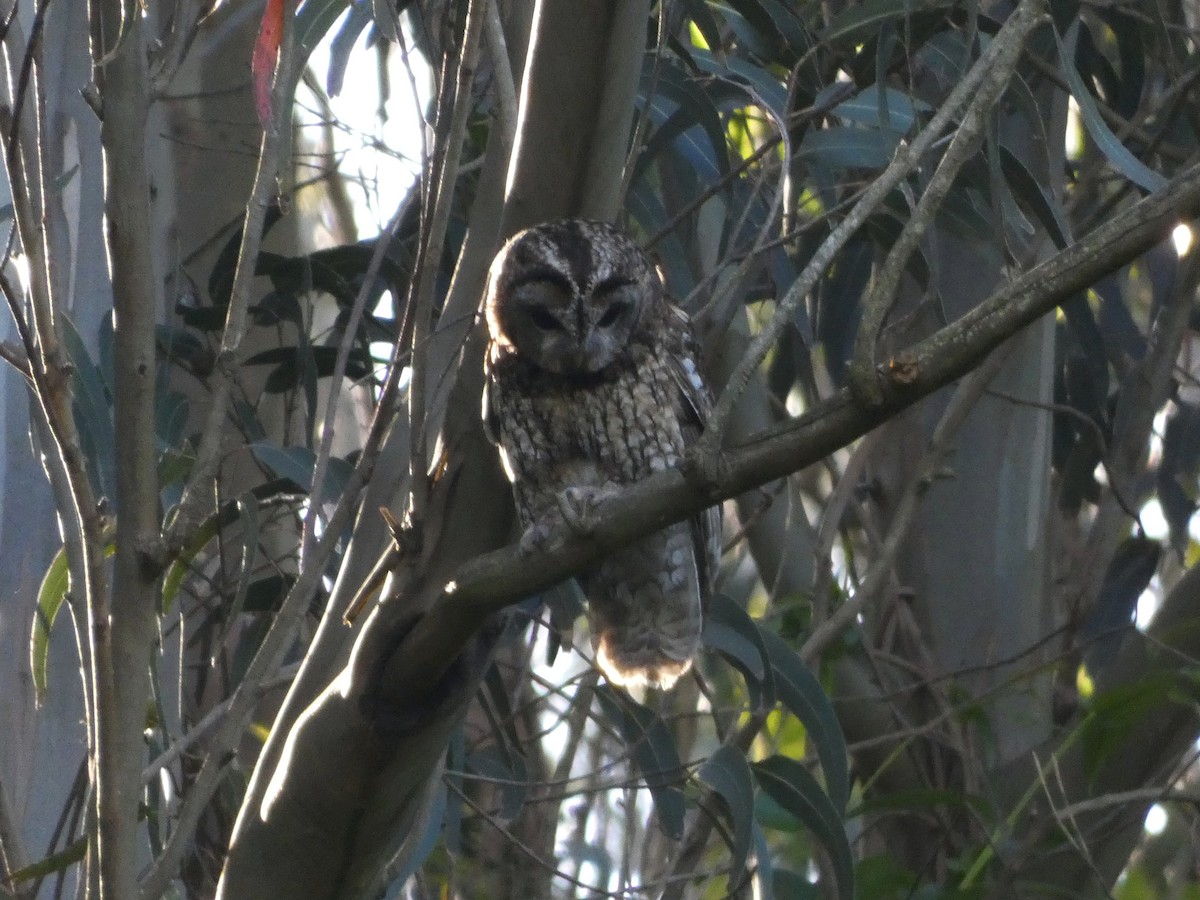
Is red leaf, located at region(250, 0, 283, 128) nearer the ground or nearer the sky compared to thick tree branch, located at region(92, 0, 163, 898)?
nearer the sky

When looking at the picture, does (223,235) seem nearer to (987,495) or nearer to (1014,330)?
(987,495)

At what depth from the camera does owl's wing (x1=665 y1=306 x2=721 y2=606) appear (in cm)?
239

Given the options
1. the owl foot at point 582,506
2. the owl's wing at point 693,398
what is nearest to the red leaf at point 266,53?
the owl foot at point 582,506

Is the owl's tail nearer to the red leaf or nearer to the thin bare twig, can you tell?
the thin bare twig

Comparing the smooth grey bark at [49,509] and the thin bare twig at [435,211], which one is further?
the smooth grey bark at [49,509]

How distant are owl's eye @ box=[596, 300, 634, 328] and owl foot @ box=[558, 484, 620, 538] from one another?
0.82 ft

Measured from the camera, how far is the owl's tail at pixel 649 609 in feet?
8.18

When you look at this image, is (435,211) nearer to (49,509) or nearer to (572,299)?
(572,299)

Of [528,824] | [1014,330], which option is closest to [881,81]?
[1014,330]

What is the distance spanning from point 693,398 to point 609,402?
0.14m

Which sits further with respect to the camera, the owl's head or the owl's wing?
the owl's wing

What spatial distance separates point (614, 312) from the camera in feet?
7.52

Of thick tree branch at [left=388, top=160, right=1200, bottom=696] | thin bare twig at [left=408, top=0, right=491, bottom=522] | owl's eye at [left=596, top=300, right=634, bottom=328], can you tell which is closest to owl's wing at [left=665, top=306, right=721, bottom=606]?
owl's eye at [left=596, top=300, right=634, bottom=328]

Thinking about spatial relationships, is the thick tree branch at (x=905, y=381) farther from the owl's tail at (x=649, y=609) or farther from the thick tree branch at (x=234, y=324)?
the owl's tail at (x=649, y=609)
